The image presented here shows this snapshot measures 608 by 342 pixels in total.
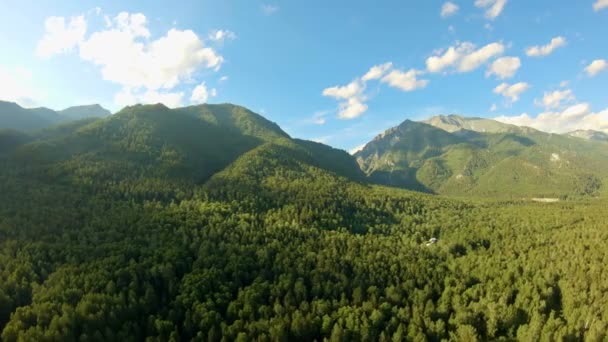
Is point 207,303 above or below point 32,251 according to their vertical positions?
below

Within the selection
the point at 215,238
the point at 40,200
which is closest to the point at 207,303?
the point at 215,238

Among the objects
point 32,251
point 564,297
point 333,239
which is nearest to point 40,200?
point 32,251

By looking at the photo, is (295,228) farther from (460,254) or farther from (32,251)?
(32,251)

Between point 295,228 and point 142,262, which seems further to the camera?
point 295,228

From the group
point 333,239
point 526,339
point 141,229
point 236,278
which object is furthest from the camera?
point 333,239

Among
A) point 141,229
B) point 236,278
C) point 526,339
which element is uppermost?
point 141,229

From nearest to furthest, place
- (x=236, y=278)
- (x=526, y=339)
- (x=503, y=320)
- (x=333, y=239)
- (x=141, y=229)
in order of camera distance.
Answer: (x=526, y=339), (x=503, y=320), (x=236, y=278), (x=141, y=229), (x=333, y=239)

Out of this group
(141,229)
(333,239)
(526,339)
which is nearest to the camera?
(526,339)

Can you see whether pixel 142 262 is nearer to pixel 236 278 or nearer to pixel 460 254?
pixel 236 278

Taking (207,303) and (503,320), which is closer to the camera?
(207,303)
